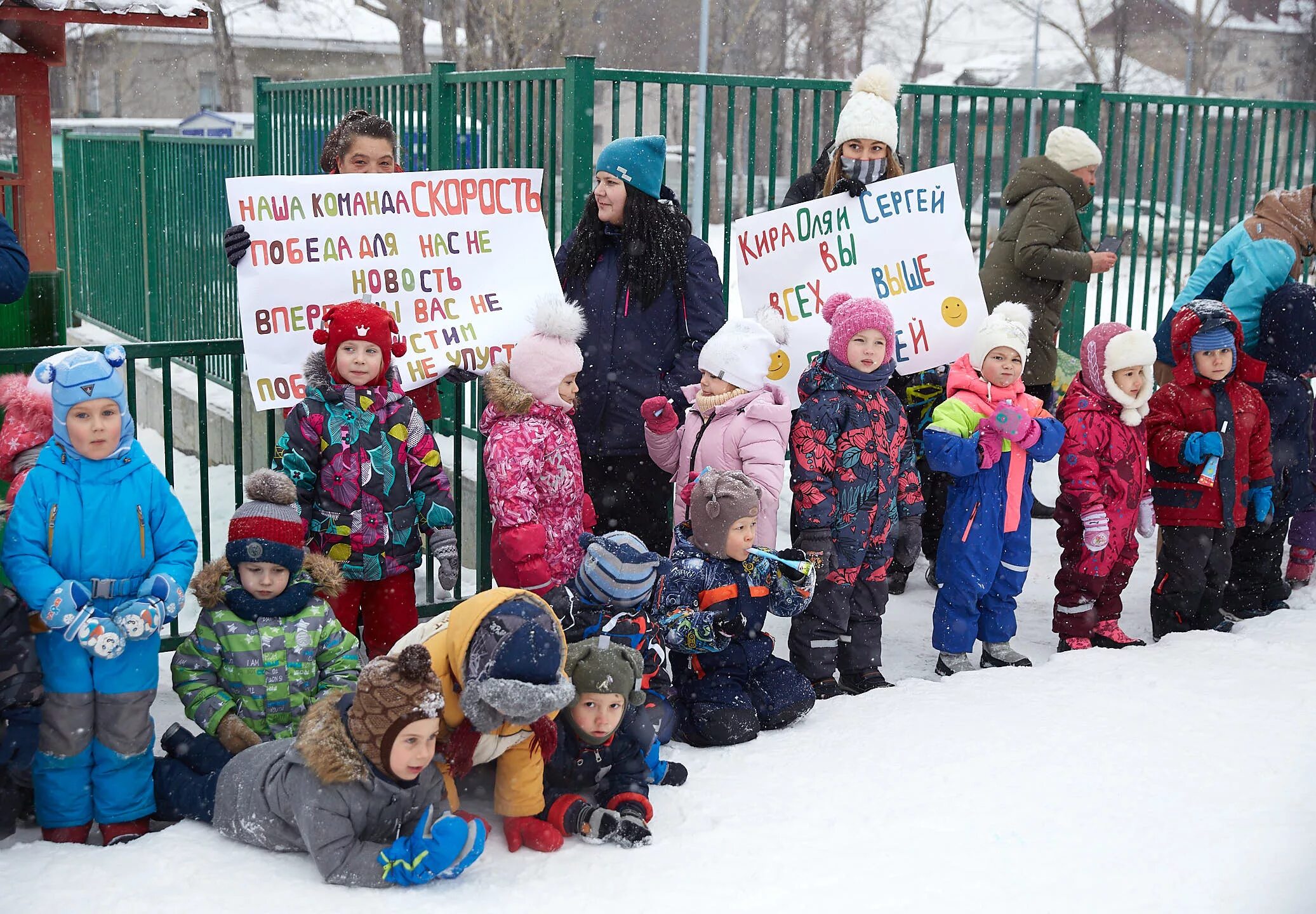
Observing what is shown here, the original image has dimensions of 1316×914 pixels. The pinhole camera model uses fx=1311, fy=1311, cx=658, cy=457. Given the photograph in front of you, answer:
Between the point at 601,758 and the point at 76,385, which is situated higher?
the point at 76,385

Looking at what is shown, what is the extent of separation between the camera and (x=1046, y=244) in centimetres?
657

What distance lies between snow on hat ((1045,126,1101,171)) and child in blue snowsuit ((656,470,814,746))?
116 inches

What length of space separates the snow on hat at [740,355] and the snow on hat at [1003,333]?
106cm

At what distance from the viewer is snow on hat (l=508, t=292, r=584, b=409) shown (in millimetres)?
5008

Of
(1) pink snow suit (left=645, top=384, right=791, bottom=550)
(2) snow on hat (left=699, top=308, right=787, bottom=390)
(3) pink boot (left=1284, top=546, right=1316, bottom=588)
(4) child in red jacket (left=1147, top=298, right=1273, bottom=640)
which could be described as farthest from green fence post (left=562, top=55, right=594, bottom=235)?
(3) pink boot (left=1284, top=546, right=1316, bottom=588)

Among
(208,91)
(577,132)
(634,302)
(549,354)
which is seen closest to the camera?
(549,354)

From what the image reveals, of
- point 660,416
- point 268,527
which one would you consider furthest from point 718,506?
point 268,527

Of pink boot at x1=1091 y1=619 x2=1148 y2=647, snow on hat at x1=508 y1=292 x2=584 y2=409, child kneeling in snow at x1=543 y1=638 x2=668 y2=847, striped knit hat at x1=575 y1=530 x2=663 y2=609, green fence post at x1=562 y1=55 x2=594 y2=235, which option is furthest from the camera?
pink boot at x1=1091 y1=619 x2=1148 y2=647

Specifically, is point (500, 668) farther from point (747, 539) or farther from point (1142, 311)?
point (1142, 311)

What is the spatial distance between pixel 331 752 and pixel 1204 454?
4.21 metres

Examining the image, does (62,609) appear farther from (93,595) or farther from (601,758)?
(601,758)

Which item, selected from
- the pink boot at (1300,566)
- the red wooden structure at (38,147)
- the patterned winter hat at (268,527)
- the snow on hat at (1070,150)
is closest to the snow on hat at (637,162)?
the patterned winter hat at (268,527)

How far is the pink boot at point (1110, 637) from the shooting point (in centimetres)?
604

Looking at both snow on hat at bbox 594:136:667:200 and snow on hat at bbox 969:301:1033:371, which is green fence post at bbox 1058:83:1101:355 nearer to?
snow on hat at bbox 969:301:1033:371
